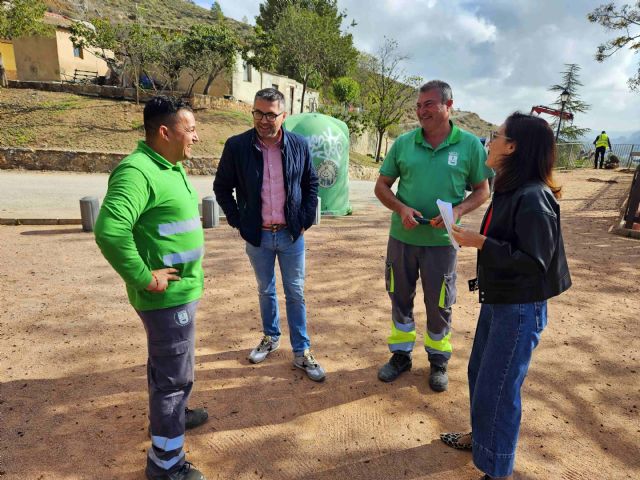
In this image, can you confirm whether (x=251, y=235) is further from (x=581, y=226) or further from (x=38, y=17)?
(x=38, y=17)

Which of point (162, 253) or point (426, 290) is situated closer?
point (162, 253)

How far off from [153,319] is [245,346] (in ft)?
5.84

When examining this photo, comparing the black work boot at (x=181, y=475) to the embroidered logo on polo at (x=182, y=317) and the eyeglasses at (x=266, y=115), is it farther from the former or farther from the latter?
the eyeglasses at (x=266, y=115)

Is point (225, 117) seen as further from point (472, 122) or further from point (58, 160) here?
point (472, 122)

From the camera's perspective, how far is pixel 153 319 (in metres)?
2.13

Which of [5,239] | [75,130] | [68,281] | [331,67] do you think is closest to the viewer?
[68,281]

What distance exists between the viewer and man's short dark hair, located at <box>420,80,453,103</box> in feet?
9.79

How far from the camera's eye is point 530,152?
1953 millimetres

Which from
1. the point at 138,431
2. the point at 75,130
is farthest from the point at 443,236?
the point at 75,130

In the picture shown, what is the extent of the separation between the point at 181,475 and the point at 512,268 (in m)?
2.06

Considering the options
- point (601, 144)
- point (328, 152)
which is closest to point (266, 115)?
point (328, 152)

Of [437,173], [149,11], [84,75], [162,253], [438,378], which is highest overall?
[149,11]

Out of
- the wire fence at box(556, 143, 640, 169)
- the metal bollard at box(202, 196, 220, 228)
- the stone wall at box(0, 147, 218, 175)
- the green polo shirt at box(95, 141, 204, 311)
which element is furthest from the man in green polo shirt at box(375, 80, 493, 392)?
the wire fence at box(556, 143, 640, 169)

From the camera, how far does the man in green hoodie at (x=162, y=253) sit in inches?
73.9
